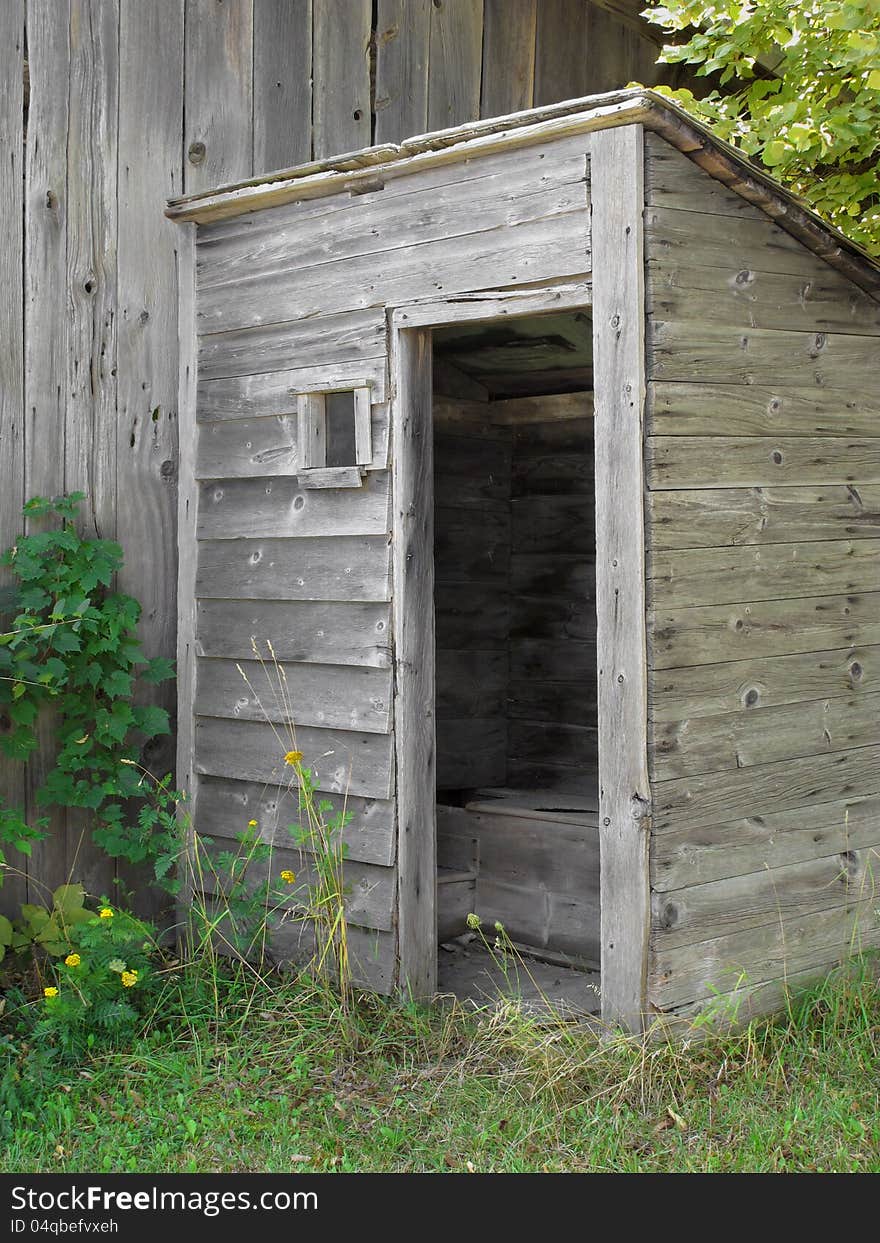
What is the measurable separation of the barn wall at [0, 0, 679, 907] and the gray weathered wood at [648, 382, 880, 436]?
1.33 meters

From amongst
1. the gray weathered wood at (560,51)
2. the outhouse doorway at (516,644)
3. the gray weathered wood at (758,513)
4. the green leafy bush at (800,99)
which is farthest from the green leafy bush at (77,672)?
the gray weathered wood at (560,51)

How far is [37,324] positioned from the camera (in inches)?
191

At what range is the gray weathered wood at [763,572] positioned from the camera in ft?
13.1

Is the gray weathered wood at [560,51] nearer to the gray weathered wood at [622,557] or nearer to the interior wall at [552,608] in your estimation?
the interior wall at [552,608]

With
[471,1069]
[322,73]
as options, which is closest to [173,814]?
[471,1069]

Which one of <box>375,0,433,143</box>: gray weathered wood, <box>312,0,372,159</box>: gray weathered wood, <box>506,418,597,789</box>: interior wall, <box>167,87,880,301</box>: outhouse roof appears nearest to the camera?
<box>167,87,880,301</box>: outhouse roof

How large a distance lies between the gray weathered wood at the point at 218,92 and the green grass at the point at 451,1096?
→ 324cm

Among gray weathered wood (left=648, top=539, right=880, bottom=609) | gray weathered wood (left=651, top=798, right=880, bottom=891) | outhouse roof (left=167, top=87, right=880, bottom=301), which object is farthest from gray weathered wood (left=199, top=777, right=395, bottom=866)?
outhouse roof (left=167, top=87, right=880, bottom=301)

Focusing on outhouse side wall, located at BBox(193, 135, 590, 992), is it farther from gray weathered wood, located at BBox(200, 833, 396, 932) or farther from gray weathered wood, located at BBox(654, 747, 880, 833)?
gray weathered wood, located at BBox(654, 747, 880, 833)

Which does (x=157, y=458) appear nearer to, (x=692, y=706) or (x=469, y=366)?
(x=469, y=366)

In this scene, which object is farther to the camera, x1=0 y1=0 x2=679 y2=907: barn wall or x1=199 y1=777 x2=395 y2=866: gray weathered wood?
x1=0 y1=0 x2=679 y2=907: barn wall

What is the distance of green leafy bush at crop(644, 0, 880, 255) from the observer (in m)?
5.32

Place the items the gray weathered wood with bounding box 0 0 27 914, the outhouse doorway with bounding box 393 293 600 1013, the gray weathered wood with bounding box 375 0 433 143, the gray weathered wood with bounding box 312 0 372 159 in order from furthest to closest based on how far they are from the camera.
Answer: the gray weathered wood with bounding box 375 0 433 143
the gray weathered wood with bounding box 312 0 372 159
the outhouse doorway with bounding box 393 293 600 1013
the gray weathered wood with bounding box 0 0 27 914

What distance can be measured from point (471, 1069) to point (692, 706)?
1.29 meters
